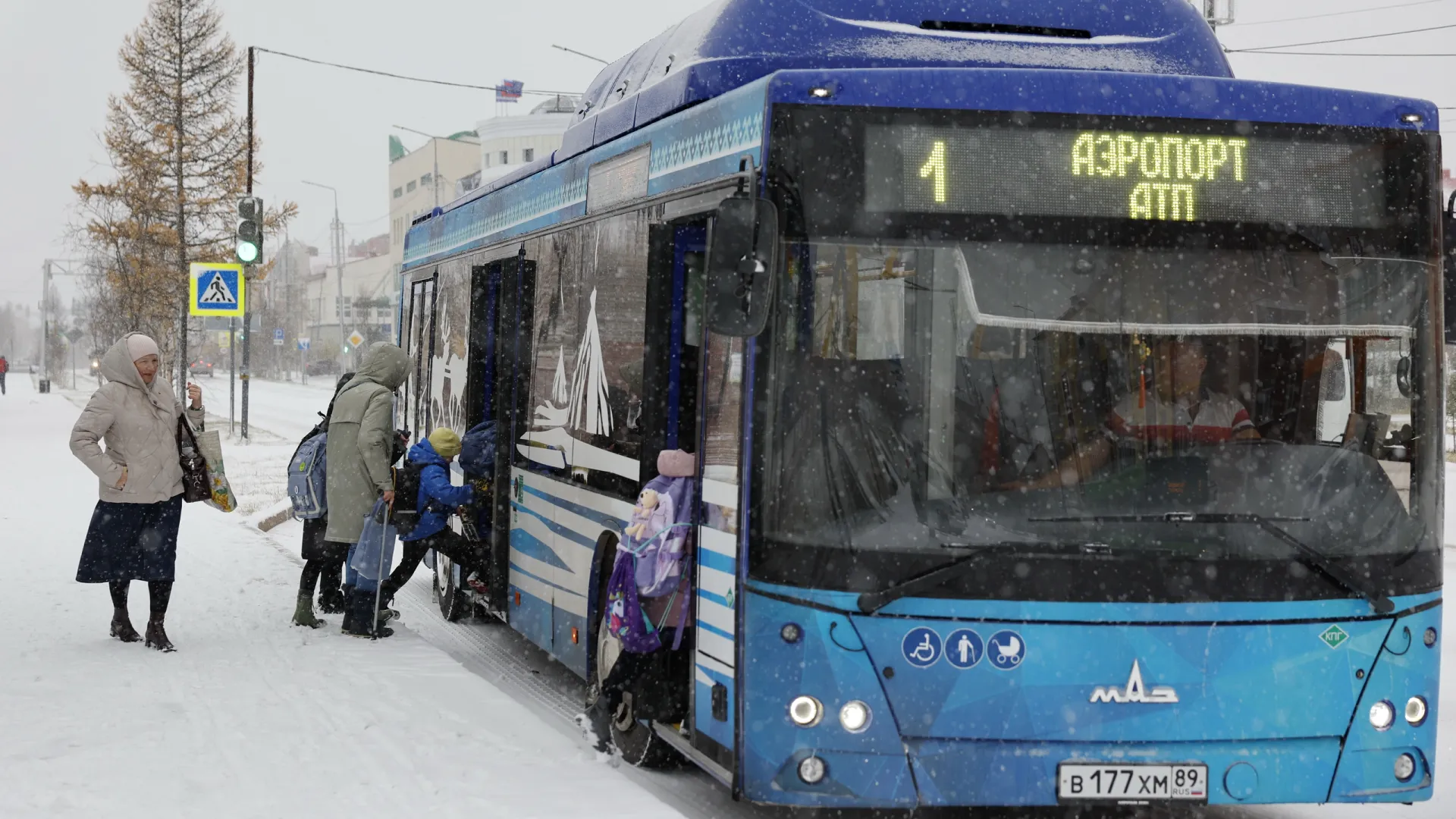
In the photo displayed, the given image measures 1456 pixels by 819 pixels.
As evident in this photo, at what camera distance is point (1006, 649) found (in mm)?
5461

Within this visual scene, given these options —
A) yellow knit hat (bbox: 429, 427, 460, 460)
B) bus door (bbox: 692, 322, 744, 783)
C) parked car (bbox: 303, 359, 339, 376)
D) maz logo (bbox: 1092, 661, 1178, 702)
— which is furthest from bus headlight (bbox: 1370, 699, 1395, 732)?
parked car (bbox: 303, 359, 339, 376)

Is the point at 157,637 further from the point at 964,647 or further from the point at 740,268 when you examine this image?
the point at 964,647

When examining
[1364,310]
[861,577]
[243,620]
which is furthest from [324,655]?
[1364,310]

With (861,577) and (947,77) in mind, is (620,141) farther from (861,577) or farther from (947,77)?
(861,577)

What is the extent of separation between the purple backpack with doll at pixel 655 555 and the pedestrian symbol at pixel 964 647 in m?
1.30

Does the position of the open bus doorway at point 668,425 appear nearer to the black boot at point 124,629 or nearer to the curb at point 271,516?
the black boot at point 124,629

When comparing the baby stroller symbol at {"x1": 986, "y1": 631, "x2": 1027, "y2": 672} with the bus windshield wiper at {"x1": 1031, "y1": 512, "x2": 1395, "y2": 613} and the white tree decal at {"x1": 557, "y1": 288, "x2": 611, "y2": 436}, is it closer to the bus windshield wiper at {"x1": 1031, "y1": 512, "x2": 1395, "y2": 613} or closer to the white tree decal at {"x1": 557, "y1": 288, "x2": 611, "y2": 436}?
the bus windshield wiper at {"x1": 1031, "y1": 512, "x2": 1395, "y2": 613}

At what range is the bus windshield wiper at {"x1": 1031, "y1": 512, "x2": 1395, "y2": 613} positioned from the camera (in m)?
5.42

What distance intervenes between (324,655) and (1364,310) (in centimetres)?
601

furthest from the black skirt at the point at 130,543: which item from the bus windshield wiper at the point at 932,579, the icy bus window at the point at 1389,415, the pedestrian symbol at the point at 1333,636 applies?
the icy bus window at the point at 1389,415

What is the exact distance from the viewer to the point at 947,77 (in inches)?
221

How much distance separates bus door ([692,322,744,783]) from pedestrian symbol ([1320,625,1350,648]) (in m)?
1.99

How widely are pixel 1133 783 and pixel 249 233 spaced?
1663cm

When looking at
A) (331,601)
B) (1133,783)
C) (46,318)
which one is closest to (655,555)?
(1133,783)
